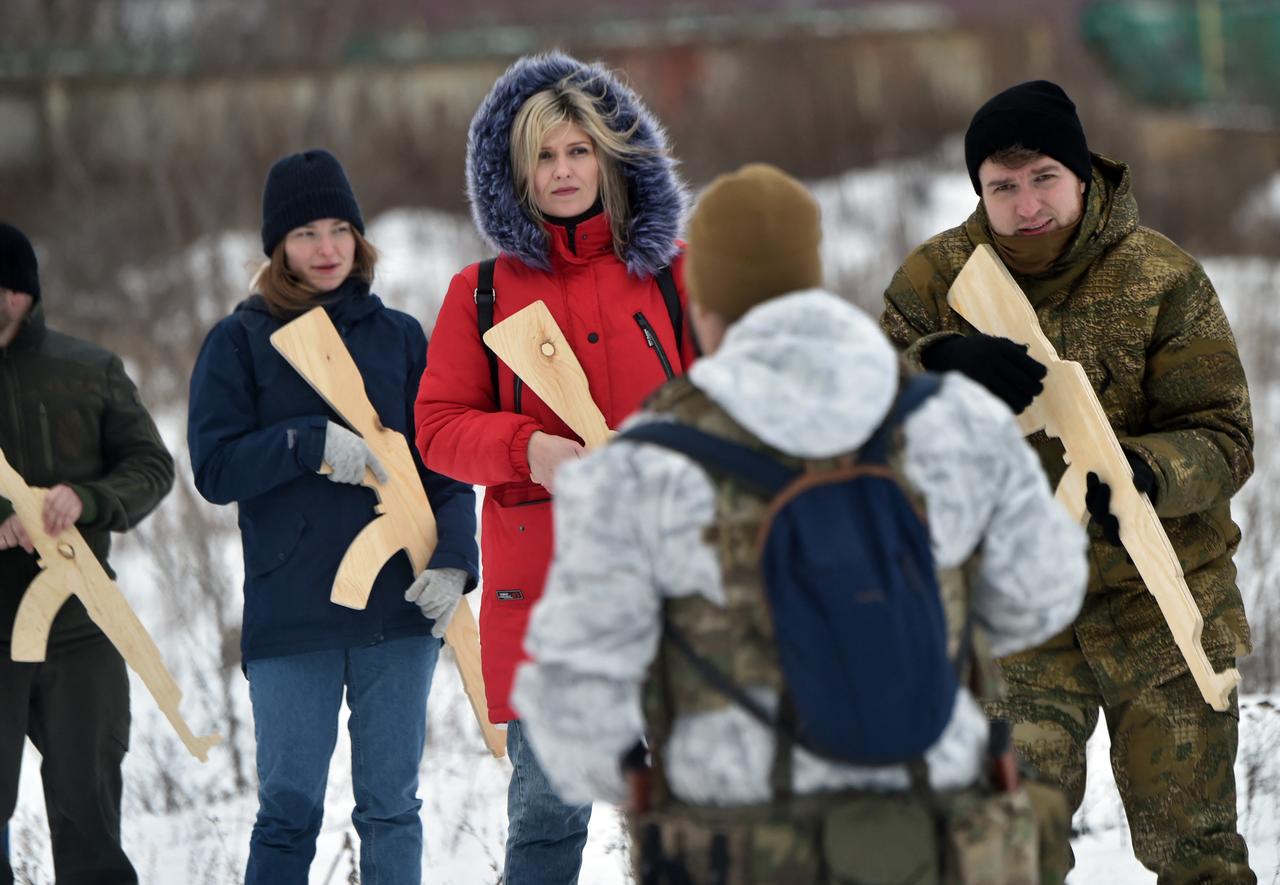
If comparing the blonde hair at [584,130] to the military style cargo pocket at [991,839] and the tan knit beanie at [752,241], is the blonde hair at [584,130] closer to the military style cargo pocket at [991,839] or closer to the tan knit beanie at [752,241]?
the tan knit beanie at [752,241]

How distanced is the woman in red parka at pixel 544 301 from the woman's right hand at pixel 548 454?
0.31 ft

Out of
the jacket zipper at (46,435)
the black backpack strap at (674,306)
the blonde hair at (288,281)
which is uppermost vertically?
the blonde hair at (288,281)

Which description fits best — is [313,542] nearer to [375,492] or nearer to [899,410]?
[375,492]

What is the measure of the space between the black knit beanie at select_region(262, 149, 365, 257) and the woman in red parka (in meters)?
0.45

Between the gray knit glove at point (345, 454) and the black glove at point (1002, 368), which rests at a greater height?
the black glove at point (1002, 368)

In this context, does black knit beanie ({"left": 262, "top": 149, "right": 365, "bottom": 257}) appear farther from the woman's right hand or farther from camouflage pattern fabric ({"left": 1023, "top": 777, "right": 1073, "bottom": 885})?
camouflage pattern fabric ({"left": 1023, "top": 777, "right": 1073, "bottom": 885})

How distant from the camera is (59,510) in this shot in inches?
132

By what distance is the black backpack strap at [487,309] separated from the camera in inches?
113

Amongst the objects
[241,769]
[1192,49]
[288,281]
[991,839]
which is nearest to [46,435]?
[288,281]

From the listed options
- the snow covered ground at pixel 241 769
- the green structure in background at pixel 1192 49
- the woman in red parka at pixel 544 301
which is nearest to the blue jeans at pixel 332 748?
the woman in red parka at pixel 544 301

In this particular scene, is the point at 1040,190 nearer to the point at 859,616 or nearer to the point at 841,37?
the point at 859,616

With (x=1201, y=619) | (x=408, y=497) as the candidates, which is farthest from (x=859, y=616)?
(x=408, y=497)

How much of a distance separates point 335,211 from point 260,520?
0.69m

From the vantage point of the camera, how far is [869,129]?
53.8 feet
